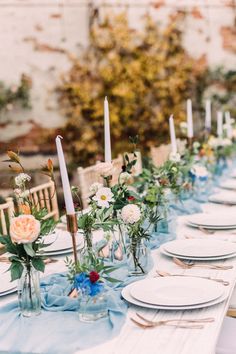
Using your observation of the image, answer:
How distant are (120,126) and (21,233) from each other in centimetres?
469

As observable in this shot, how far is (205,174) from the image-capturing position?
2.84m

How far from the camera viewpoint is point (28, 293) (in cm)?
148

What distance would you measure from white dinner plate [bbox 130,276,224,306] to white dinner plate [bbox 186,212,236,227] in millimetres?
671

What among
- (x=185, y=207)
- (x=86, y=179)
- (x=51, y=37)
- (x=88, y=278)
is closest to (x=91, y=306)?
(x=88, y=278)

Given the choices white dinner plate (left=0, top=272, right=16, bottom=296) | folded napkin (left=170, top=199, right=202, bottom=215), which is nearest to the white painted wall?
folded napkin (left=170, top=199, right=202, bottom=215)

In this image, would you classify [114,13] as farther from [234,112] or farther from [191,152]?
[191,152]

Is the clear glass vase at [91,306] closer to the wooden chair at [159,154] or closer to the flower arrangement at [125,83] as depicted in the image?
the wooden chair at [159,154]

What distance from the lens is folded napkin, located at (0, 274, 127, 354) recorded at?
51.3 inches

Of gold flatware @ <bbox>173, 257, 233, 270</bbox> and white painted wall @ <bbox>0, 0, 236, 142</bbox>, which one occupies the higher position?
white painted wall @ <bbox>0, 0, 236, 142</bbox>

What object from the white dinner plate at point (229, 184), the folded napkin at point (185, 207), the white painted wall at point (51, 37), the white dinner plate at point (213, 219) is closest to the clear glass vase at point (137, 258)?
the white dinner plate at point (213, 219)

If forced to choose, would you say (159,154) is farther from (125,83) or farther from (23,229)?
(23,229)

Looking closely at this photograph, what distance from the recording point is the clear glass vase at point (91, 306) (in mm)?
1413

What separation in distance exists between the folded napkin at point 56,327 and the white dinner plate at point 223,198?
1324 millimetres

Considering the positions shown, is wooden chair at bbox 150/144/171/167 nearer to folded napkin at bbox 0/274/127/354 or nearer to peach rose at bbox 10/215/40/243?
folded napkin at bbox 0/274/127/354
